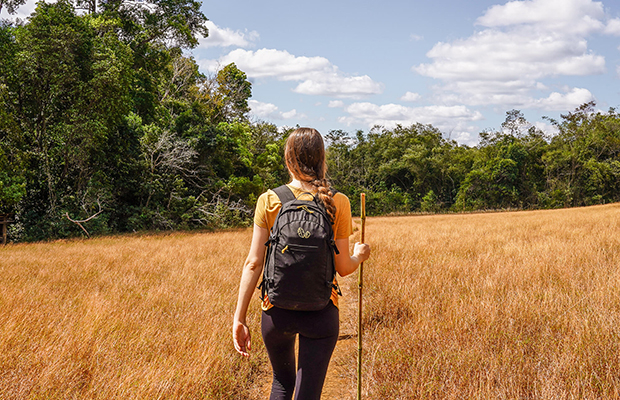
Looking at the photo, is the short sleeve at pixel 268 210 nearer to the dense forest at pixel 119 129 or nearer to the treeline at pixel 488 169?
the dense forest at pixel 119 129

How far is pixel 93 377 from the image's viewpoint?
11.5 feet

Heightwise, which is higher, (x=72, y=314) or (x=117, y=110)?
(x=117, y=110)

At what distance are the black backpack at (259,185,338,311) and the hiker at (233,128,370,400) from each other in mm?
52

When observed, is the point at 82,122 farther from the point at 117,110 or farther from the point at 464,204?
the point at 464,204

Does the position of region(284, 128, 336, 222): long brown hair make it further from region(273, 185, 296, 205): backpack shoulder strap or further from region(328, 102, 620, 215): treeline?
region(328, 102, 620, 215): treeline

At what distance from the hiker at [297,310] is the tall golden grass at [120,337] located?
5.13 ft

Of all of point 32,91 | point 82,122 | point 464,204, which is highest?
point 32,91

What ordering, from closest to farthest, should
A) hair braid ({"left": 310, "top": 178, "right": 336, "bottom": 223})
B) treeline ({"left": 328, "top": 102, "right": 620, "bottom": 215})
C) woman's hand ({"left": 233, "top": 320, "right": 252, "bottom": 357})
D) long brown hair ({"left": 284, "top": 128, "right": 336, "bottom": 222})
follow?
hair braid ({"left": 310, "top": 178, "right": 336, "bottom": 223})
long brown hair ({"left": 284, "top": 128, "right": 336, "bottom": 222})
woman's hand ({"left": 233, "top": 320, "right": 252, "bottom": 357})
treeline ({"left": 328, "top": 102, "right": 620, "bottom": 215})

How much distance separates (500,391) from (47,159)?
20084 millimetres

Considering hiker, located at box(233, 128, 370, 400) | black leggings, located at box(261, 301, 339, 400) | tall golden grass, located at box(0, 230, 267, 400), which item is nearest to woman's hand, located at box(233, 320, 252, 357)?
hiker, located at box(233, 128, 370, 400)

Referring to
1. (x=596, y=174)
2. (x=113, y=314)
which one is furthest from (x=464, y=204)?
(x=113, y=314)

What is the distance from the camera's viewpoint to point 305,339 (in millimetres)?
2238

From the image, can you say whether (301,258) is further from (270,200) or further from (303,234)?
(270,200)

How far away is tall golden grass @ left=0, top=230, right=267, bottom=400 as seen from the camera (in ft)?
11.1
